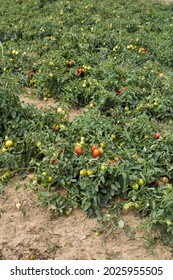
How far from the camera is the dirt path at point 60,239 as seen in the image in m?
2.57

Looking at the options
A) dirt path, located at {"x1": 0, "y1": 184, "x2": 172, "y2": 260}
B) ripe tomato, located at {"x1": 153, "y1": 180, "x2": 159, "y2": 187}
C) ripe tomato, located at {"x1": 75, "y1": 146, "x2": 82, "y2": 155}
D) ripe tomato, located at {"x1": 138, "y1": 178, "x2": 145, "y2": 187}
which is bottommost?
dirt path, located at {"x1": 0, "y1": 184, "x2": 172, "y2": 260}

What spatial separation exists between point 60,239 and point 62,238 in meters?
0.02

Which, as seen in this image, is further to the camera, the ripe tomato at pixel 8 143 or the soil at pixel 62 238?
the ripe tomato at pixel 8 143

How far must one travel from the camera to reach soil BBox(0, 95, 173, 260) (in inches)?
101

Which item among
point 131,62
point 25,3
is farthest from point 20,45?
point 25,3

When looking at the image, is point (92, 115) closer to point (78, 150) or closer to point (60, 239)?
point (78, 150)

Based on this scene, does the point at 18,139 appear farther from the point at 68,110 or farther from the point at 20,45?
the point at 20,45

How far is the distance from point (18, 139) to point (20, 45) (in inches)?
118

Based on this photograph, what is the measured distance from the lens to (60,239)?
269cm

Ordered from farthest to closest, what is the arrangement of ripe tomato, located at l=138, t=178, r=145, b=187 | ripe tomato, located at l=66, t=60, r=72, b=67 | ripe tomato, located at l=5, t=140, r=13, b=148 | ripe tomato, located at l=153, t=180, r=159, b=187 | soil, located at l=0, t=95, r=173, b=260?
ripe tomato, located at l=66, t=60, r=72, b=67
ripe tomato, located at l=5, t=140, r=13, b=148
ripe tomato, located at l=153, t=180, r=159, b=187
ripe tomato, located at l=138, t=178, r=145, b=187
soil, located at l=0, t=95, r=173, b=260

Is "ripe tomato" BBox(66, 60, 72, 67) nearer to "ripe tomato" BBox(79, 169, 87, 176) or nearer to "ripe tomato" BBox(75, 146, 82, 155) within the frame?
"ripe tomato" BBox(75, 146, 82, 155)

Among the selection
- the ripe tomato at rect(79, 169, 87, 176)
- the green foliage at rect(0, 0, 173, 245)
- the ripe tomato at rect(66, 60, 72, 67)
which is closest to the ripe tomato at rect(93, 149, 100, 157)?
the green foliage at rect(0, 0, 173, 245)

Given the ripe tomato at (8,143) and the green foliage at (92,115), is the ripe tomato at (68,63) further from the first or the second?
the ripe tomato at (8,143)

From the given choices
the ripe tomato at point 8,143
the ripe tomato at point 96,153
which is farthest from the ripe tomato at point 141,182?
the ripe tomato at point 8,143
